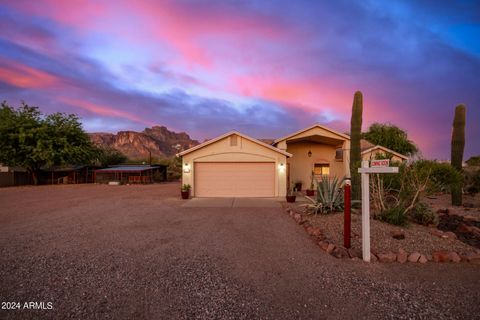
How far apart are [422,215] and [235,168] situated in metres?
9.31

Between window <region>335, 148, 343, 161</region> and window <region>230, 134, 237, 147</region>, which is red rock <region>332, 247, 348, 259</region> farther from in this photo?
window <region>335, 148, 343, 161</region>

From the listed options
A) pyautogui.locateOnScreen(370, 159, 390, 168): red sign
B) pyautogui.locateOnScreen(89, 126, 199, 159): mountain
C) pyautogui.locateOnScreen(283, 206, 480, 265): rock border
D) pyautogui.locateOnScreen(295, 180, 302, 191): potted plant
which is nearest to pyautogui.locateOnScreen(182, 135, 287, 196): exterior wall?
pyautogui.locateOnScreen(295, 180, 302, 191): potted plant

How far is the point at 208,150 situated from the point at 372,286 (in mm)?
11628

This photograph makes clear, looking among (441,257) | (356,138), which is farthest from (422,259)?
(356,138)

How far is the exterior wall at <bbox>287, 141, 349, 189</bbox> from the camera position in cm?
1788

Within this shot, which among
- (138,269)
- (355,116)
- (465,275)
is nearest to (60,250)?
(138,269)

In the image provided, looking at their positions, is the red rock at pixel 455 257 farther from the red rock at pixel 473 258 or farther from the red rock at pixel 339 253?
the red rock at pixel 339 253

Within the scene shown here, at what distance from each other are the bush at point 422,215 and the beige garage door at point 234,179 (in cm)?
762

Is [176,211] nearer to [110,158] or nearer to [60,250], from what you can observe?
[60,250]

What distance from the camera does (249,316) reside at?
3135 mm

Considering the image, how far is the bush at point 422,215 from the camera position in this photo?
7418 millimetres

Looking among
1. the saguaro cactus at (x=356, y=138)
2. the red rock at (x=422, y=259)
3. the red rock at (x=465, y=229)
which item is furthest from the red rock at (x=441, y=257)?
the saguaro cactus at (x=356, y=138)

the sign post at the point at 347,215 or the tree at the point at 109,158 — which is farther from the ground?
the tree at the point at 109,158

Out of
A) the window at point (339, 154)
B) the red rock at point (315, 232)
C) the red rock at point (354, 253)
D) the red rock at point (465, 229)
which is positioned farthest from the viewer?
the window at point (339, 154)
